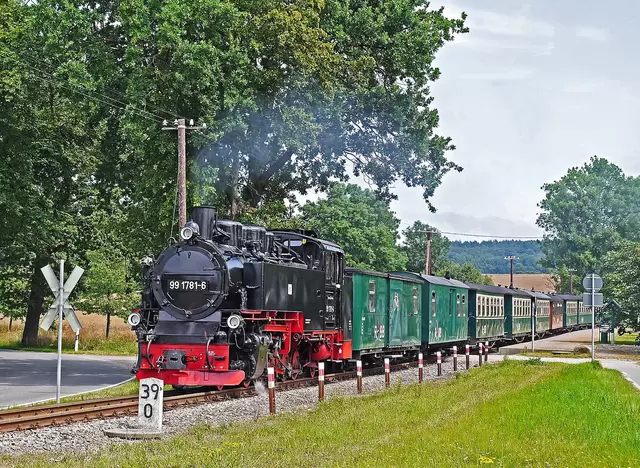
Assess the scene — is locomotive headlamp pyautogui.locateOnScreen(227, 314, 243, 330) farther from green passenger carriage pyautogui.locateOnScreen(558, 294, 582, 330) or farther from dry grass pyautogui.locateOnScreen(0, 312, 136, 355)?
green passenger carriage pyautogui.locateOnScreen(558, 294, 582, 330)

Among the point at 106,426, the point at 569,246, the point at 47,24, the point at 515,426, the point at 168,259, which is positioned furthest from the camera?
the point at 569,246

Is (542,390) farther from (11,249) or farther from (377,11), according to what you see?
(11,249)

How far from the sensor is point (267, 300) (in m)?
18.7

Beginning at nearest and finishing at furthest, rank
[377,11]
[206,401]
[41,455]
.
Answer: [41,455], [206,401], [377,11]

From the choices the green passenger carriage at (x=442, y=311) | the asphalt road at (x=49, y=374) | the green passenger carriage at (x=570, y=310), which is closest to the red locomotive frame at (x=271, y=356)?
the asphalt road at (x=49, y=374)

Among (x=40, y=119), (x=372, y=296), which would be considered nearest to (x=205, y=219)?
(x=372, y=296)

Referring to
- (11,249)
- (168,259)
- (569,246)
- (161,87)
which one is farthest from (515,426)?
(569,246)

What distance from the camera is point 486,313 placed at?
135ft

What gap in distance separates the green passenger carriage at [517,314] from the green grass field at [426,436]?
93.1ft

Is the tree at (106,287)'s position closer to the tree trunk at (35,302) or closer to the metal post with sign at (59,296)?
the tree trunk at (35,302)

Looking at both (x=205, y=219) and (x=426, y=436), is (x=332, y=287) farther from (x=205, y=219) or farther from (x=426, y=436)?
(x=426, y=436)

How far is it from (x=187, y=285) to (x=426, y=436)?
8.14m

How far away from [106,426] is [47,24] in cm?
1584

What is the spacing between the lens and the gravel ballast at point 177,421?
1184 centimetres
